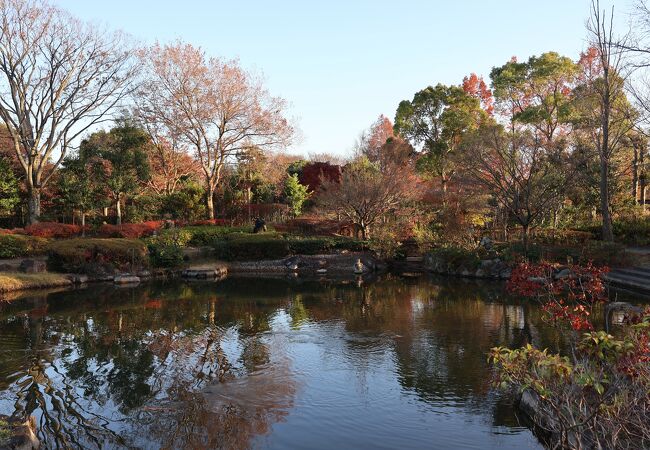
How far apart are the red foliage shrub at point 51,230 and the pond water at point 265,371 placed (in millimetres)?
6603

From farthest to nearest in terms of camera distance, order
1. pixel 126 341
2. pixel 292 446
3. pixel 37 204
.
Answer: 1. pixel 37 204
2. pixel 126 341
3. pixel 292 446

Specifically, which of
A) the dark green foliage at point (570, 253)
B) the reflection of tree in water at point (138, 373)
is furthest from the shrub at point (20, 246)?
the dark green foliage at point (570, 253)

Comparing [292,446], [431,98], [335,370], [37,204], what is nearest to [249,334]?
[335,370]

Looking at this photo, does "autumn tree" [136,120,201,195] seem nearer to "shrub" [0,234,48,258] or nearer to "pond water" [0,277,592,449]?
"shrub" [0,234,48,258]

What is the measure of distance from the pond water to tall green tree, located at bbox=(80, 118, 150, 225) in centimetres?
893

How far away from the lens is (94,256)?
17.5m

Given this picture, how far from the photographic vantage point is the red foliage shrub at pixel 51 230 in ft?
63.4

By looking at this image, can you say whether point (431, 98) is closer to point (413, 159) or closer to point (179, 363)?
point (413, 159)

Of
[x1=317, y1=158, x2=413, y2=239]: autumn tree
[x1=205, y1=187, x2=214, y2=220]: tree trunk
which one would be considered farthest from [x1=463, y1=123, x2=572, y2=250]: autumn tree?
[x1=205, y1=187, x2=214, y2=220]: tree trunk

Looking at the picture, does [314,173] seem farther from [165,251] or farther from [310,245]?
[165,251]

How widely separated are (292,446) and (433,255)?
50.6 feet

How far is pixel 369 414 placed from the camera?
594 cm

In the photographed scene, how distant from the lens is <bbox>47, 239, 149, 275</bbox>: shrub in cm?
1698

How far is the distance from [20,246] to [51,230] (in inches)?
88.8
